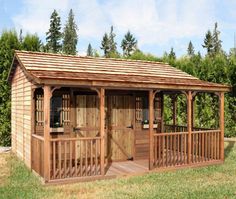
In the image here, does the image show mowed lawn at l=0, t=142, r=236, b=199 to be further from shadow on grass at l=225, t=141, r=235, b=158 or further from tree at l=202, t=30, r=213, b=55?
tree at l=202, t=30, r=213, b=55

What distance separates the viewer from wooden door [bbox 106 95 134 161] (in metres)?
10.7

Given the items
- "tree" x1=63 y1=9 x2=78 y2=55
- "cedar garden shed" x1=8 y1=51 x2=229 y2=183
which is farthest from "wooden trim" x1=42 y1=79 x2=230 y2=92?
"tree" x1=63 y1=9 x2=78 y2=55

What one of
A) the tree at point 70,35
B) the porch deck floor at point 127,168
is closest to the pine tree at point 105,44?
the tree at point 70,35

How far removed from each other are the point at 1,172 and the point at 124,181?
377cm

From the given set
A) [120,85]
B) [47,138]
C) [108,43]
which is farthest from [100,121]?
[108,43]

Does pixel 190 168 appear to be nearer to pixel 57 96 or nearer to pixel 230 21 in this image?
pixel 57 96

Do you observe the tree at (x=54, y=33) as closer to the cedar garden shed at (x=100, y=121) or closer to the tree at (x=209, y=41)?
the tree at (x=209, y=41)

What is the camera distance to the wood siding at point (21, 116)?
387 inches

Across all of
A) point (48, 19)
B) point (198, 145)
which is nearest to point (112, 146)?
point (198, 145)

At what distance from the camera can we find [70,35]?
59750mm

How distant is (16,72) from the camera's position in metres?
11.7

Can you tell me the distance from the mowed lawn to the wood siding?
0.91 m

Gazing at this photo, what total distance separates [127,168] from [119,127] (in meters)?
1.61

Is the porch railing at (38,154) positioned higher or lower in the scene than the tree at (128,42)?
lower
